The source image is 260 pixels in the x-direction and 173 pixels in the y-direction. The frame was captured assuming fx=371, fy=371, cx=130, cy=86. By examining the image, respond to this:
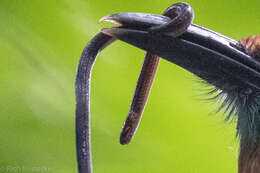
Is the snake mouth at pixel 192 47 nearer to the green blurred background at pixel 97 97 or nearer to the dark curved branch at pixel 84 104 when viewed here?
the dark curved branch at pixel 84 104

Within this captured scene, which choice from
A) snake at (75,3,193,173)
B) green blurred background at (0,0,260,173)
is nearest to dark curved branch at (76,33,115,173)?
snake at (75,3,193,173)

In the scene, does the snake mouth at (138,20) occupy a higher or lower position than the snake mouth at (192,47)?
higher

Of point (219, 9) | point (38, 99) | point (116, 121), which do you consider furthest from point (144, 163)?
point (219, 9)

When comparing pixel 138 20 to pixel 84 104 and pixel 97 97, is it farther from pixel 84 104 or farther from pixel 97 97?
pixel 97 97

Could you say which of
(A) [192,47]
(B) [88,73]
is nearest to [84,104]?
(B) [88,73]

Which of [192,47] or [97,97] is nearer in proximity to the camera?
[192,47]

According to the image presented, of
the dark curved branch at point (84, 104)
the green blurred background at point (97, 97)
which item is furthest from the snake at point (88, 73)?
the green blurred background at point (97, 97)

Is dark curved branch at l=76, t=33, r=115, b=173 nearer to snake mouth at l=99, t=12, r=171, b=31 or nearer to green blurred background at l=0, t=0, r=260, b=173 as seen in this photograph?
snake mouth at l=99, t=12, r=171, b=31

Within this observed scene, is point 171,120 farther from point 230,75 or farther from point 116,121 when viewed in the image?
point 230,75
